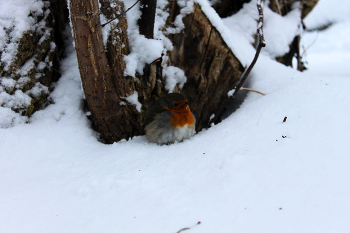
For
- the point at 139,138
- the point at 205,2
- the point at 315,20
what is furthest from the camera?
the point at 315,20

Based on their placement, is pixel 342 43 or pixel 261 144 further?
pixel 342 43

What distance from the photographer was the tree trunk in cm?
186

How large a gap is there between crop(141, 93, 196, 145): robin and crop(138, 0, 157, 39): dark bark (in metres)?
0.67

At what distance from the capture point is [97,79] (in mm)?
2125

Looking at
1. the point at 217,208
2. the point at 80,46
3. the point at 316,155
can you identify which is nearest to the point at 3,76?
the point at 80,46

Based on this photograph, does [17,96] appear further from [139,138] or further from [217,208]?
[217,208]

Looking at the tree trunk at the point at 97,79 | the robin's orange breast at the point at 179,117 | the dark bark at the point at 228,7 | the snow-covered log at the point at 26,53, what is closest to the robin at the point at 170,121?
the robin's orange breast at the point at 179,117

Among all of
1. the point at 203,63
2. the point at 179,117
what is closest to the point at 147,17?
the point at 203,63

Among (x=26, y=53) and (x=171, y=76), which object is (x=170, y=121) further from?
(x=26, y=53)

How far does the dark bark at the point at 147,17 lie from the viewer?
2.22m

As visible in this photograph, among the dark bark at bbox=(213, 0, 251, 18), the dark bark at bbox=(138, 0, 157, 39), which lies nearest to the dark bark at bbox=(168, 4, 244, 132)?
the dark bark at bbox=(138, 0, 157, 39)

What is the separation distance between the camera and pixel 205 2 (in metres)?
2.65

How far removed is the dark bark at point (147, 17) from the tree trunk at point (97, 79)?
485mm

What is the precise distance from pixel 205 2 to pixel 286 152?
6.21 ft
